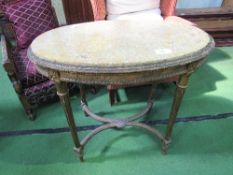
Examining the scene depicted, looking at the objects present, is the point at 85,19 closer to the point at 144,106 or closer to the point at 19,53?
the point at 19,53

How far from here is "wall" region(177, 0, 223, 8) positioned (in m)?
2.67

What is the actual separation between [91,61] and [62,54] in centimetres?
15

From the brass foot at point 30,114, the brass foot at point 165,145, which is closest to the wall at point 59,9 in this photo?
the brass foot at point 30,114

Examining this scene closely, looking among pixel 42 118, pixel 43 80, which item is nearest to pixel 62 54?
pixel 43 80

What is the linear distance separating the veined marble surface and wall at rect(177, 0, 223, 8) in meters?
1.63

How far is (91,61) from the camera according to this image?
0.89 metres

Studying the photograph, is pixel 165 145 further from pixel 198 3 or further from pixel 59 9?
pixel 198 3

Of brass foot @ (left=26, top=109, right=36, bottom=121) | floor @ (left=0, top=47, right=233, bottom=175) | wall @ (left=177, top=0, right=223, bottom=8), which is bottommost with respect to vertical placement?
floor @ (left=0, top=47, right=233, bottom=175)

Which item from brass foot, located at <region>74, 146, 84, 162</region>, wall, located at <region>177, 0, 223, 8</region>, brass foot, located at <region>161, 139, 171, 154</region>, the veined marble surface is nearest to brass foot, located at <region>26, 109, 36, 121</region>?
brass foot, located at <region>74, 146, 84, 162</region>

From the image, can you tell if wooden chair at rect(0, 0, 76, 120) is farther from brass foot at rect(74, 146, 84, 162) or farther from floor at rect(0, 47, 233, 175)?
brass foot at rect(74, 146, 84, 162)

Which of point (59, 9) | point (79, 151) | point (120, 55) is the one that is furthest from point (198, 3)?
point (79, 151)

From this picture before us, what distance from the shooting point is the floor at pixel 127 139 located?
134 cm

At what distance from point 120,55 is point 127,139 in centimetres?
80

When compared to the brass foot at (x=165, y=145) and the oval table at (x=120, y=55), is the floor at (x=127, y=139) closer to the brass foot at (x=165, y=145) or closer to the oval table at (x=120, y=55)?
the brass foot at (x=165, y=145)
